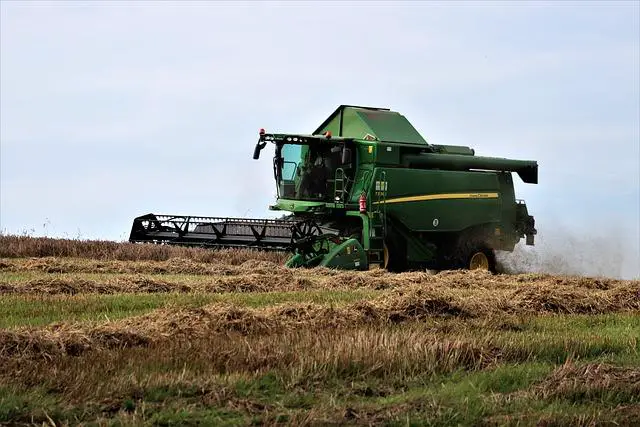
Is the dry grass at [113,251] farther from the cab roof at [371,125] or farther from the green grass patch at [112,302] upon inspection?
the green grass patch at [112,302]

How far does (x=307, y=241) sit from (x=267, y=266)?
8.09 ft

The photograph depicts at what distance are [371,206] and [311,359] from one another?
13.4 m

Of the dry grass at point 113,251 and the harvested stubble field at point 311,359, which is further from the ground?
the dry grass at point 113,251

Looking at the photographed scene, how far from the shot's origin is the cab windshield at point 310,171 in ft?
67.5

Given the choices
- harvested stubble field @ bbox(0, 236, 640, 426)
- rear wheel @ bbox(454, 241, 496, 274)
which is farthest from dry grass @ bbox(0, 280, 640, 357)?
rear wheel @ bbox(454, 241, 496, 274)

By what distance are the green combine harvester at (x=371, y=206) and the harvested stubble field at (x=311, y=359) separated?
7.96 metres

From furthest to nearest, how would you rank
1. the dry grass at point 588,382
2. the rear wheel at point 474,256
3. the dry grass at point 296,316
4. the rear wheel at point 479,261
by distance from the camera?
the rear wheel at point 479,261 → the rear wheel at point 474,256 → the dry grass at point 296,316 → the dry grass at point 588,382

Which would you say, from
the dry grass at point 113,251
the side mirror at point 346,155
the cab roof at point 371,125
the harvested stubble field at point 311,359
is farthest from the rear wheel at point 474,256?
the harvested stubble field at point 311,359

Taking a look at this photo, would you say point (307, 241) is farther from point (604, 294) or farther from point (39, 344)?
point (39, 344)

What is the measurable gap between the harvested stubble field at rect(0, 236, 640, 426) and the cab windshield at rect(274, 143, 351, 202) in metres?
8.58

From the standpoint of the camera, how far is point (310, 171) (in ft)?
67.7

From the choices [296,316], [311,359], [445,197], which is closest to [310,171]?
[445,197]

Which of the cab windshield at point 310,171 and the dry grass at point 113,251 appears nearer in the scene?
the dry grass at point 113,251

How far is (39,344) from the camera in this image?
708 cm
